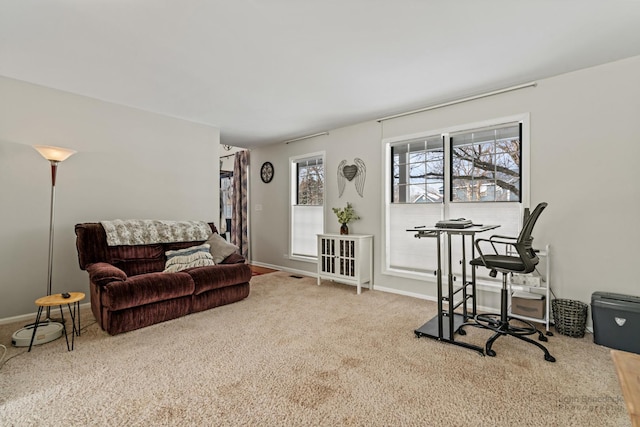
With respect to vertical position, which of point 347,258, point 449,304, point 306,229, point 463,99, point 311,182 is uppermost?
point 463,99

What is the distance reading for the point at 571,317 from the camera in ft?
8.82

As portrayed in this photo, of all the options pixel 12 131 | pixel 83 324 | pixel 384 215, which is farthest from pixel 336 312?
pixel 12 131

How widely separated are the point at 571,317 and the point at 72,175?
5.47 meters

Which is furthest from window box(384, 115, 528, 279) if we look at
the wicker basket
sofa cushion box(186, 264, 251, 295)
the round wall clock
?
the round wall clock

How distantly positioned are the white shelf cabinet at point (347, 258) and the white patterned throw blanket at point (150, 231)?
5.71 feet

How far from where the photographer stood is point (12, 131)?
125 inches

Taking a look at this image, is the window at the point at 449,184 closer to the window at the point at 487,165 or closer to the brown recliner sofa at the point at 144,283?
the window at the point at 487,165

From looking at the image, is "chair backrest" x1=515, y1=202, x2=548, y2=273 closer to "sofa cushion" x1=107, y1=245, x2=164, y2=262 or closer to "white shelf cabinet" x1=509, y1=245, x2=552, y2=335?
"white shelf cabinet" x1=509, y1=245, x2=552, y2=335

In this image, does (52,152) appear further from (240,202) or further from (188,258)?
(240,202)

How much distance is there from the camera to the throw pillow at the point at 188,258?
11.6 feet

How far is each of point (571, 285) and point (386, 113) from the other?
9.46ft

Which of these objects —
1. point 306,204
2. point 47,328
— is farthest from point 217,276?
point 306,204

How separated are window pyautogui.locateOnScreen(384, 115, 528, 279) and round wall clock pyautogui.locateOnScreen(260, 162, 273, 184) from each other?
2617 millimetres

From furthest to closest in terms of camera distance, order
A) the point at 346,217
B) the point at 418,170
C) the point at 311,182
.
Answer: the point at 311,182 < the point at 346,217 < the point at 418,170
